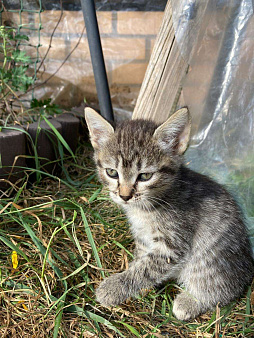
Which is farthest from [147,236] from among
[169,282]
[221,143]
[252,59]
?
[252,59]

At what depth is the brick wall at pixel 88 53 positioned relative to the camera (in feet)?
11.5

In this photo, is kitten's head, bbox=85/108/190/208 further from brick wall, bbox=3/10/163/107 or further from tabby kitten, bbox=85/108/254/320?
brick wall, bbox=3/10/163/107

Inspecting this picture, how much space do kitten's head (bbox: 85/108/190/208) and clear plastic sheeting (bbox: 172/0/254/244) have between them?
30.9 inches

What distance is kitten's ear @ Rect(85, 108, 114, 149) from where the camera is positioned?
6.63 ft

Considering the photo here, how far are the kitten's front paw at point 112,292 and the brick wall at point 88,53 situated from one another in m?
2.32

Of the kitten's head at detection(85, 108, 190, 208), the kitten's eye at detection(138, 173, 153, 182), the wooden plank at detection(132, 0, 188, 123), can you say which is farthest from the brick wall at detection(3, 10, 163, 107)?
the kitten's eye at detection(138, 173, 153, 182)

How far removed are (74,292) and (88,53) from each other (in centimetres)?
258

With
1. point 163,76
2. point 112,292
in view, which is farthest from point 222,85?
point 112,292

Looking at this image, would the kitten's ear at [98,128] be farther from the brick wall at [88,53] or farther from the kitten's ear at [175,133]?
the brick wall at [88,53]

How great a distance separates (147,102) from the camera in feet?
9.56

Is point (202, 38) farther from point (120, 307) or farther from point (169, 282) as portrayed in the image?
point (120, 307)

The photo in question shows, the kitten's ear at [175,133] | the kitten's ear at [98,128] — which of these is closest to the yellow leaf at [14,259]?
Result: the kitten's ear at [98,128]

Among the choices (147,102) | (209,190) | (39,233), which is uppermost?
(147,102)

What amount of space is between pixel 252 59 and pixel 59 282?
1942 mm
